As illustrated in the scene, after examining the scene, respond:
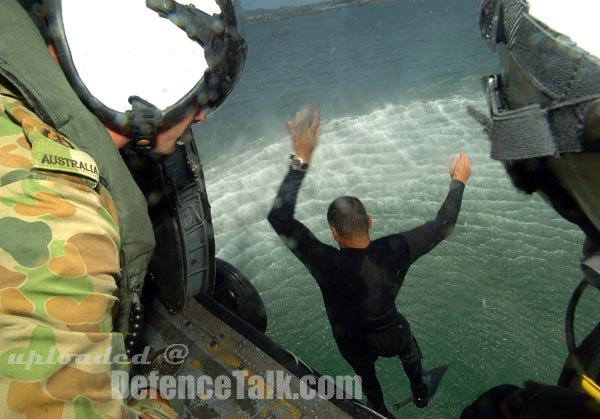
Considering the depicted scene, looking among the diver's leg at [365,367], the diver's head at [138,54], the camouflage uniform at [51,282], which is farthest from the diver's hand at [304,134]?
the camouflage uniform at [51,282]

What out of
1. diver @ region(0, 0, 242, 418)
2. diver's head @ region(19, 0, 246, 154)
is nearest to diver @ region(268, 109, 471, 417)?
diver's head @ region(19, 0, 246, 154)

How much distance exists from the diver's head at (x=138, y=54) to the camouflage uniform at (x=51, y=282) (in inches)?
17.0

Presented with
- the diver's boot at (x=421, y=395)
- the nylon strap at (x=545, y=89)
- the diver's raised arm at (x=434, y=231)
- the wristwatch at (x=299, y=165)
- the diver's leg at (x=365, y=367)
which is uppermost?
the wristwatch at (x=299, y=165)

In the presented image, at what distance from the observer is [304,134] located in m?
2.86

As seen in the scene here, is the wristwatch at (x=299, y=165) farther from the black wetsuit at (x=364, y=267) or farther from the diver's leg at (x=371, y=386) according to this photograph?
the diver's leg at (x=371, y=386)

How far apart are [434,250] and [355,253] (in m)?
Answer: 3.34

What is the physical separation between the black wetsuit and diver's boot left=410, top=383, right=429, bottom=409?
0.68 metres

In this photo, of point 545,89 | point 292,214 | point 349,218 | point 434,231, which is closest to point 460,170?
point 434,231

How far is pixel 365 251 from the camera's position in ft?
9.34

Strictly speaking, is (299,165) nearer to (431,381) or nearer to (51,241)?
(51,241)

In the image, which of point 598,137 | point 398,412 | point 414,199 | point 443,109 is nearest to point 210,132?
point 443,109

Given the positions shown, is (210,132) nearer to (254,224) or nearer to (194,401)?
(254,224)

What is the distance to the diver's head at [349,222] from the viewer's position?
2.79m

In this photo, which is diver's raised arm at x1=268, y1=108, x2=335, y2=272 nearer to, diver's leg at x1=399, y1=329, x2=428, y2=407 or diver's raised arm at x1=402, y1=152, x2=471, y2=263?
diver's raised arm at x1=402, y1=152, x2=471, y2=263
